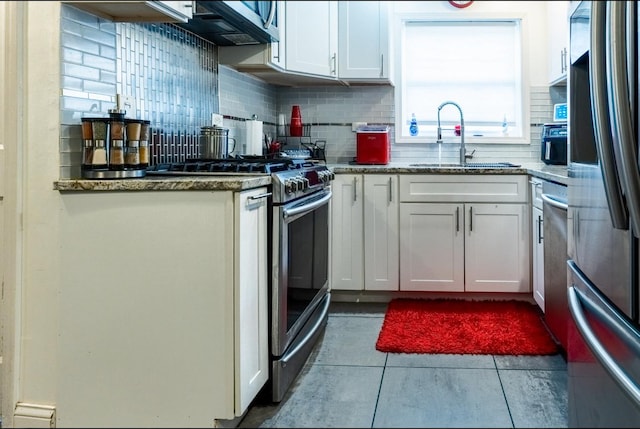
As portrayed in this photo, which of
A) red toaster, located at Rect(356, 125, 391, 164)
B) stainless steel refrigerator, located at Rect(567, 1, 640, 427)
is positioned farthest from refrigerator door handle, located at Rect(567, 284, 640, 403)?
red toaster, located at Rect(356, 125, 391, 164)

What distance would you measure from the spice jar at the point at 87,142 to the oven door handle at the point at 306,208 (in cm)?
57

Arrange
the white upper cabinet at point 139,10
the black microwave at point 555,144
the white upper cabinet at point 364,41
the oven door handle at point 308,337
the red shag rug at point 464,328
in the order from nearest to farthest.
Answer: the white upper cabinet at point 139,10 → the oven door handle at point 308,337 → the red shag rug at point 464,328 → the black microwave at point 555,144 → the white upper cabinet at point 364,41

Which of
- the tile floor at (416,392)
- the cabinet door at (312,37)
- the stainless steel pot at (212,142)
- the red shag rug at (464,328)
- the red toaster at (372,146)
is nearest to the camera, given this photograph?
the tile floor at (416,392)

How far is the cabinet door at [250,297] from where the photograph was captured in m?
1.41

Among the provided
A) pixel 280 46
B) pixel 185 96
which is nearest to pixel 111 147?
pixel 185 96

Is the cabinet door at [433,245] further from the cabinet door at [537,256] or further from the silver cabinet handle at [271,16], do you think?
the silver cabinet handle at [271,16]

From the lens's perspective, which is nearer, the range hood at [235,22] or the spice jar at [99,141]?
the spice jar at [99,141]

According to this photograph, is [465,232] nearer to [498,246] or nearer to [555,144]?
[498,246]

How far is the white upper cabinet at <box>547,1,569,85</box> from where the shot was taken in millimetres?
2801

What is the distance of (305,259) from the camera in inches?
79.0

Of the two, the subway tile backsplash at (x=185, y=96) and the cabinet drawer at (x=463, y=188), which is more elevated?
the subway tile backsplash at (x=185, y=96)

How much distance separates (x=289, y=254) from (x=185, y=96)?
880 mm

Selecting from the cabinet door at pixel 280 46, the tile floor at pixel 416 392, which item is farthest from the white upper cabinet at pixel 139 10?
the tile floor at pixel 416 392

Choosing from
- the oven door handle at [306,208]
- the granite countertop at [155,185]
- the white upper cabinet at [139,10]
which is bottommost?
the oven door handle at [306,208]
